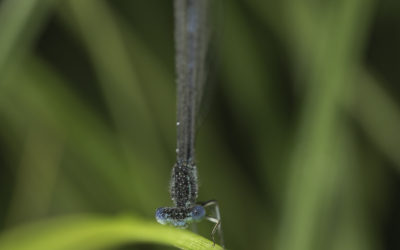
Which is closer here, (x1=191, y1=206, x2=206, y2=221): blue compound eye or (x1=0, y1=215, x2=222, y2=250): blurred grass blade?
(x1=0, y1=215, x2=222, y2=250): blurred grass blade

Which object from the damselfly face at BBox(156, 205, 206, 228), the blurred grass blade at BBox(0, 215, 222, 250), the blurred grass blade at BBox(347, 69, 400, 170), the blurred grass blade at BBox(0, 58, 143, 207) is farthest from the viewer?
the blurred grass blade at BBox(347, 69, 400, 170)

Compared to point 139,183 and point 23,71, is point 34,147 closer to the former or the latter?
point 23,71

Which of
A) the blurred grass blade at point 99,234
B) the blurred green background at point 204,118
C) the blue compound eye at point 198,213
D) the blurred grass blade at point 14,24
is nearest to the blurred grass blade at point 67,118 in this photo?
the blurred green background at point 204,118

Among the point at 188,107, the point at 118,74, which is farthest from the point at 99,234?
the point at 118,74

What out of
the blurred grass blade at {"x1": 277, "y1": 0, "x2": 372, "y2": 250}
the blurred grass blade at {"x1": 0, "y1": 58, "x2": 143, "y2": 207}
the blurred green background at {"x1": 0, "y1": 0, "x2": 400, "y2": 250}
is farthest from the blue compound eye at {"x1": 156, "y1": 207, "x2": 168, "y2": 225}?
the blurred grass blade at {"x1": 0, "y1": 58, "x2": 143, "y2": 207}

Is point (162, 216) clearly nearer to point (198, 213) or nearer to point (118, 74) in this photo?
point (198, 213)

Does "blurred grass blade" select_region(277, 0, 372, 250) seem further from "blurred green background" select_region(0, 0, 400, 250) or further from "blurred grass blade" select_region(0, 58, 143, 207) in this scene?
"blurred grass blade" select_region(0, 58, 143, 207)

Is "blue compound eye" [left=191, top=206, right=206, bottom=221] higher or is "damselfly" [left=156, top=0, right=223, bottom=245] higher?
"damselfly" [left=156, top=0, right=223, bottom=245]

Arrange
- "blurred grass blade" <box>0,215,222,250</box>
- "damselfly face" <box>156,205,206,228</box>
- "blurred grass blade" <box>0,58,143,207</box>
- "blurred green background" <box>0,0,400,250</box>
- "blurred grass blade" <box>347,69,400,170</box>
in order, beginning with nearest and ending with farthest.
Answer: "blurred grass blade" <box>0,215,222,250</box> < "damselfly face" <box>156,205,206,228</box> < "blurred green background" <box>0,0,400,250</box> < "blurred grass blade" <box>0,58,143,207</box> < "blurred grass blade" <box>347,69,400,170</box>
